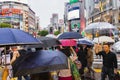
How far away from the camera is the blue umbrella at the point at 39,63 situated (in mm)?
5602

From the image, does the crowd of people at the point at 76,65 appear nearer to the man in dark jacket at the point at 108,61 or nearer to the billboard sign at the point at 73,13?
the man in dark jacket at the point at 108,61

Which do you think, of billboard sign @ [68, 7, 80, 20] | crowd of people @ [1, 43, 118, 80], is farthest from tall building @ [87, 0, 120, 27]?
crowd of people @ [1, 43, 118, 80]

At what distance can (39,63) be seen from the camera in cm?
564

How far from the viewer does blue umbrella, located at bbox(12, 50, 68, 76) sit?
5602mm

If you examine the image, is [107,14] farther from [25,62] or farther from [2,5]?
[25,62]

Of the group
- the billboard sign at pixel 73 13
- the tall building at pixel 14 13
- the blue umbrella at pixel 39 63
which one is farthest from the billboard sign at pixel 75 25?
the blue umbrella at pixel 39 63

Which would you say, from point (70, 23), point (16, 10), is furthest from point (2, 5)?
point (70, 23)

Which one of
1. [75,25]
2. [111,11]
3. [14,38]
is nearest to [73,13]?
→ [75,25]

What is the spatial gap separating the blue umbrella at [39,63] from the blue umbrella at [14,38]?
741 mm

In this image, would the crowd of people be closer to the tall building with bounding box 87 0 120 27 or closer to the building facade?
the tall building with bounding box 87 0 120 27

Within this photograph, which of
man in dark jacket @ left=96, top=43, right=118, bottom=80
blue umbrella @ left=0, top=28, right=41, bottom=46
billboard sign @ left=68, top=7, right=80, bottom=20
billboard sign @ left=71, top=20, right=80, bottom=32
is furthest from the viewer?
billboard sign @ left=68, top=7, right=80, bottom=20

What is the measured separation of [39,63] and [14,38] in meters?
1.14

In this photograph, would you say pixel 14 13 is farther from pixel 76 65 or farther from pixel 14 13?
pixel 76 65

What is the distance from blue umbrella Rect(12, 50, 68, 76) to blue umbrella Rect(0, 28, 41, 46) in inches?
29.2
